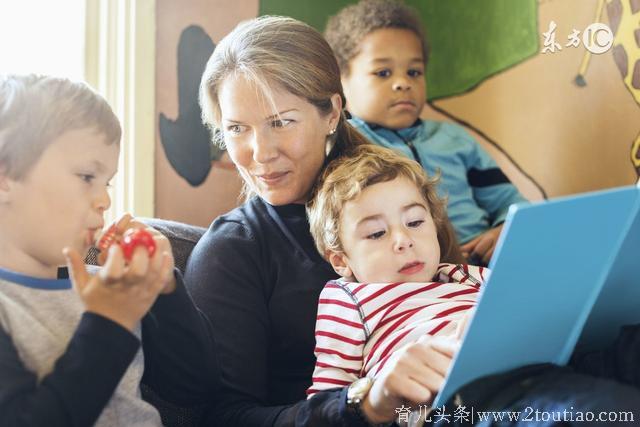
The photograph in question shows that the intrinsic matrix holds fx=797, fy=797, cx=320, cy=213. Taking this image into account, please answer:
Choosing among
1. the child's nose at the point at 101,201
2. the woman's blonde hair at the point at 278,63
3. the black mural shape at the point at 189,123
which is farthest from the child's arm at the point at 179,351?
the black mural shape at the point at 189,123

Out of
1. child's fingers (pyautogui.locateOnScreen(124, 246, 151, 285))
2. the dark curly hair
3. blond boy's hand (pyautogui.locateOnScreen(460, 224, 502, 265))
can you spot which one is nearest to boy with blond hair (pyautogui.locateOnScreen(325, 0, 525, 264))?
the dark curly hair

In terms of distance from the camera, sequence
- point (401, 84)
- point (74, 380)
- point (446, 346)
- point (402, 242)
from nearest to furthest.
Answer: point (74, 380), point (446, 346), point (402, 242), point (401, 84)

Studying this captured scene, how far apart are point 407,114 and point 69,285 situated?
1479 mm

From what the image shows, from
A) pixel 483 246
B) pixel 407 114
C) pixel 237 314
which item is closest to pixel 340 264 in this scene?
pixel 237 314

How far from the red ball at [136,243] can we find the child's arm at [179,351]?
0.19 meters

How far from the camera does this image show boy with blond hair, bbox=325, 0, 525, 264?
2.34 metres

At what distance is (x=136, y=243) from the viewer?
3.16 feet

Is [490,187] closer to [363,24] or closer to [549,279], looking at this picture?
[363,24]

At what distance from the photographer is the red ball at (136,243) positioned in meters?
0.96

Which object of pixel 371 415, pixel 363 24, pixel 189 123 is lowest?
pixel 371 415

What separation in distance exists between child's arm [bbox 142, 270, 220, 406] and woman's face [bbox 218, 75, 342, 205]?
1.16 ft

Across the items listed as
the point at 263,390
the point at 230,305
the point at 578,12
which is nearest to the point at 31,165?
the point at 230,305

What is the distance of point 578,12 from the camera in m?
2.23

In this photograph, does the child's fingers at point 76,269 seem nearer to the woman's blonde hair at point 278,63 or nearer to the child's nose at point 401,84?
the woman's blonde hair at point 278,63
